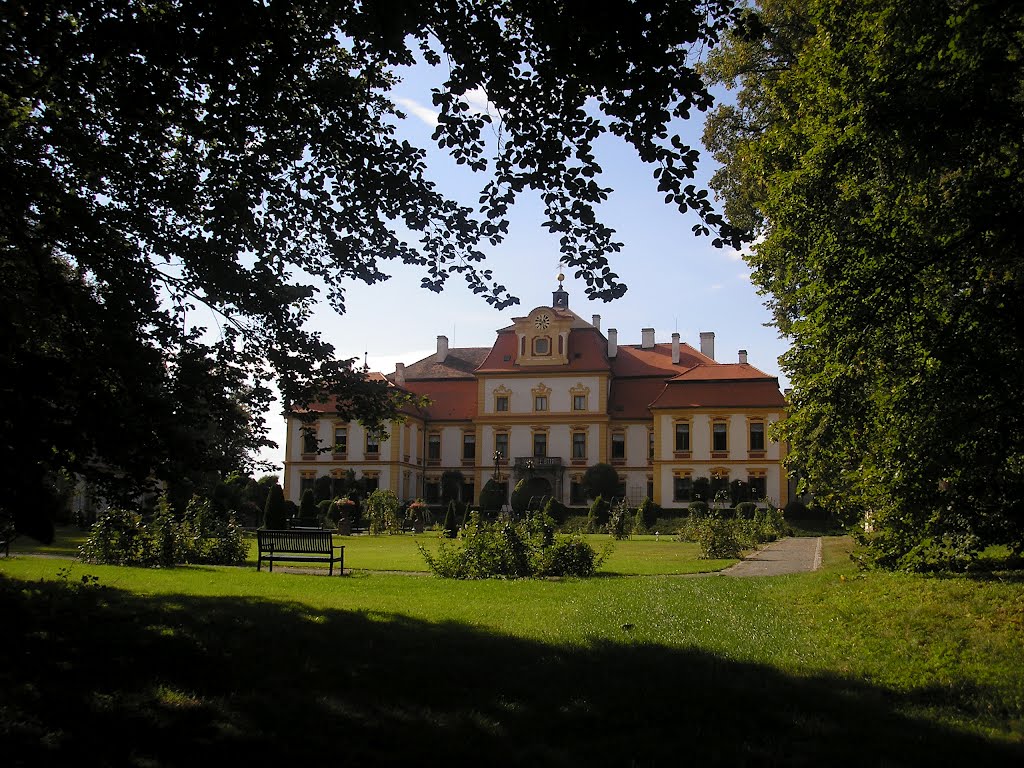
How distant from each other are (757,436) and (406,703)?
147ft

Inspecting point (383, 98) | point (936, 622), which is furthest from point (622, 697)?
point (383, 98)

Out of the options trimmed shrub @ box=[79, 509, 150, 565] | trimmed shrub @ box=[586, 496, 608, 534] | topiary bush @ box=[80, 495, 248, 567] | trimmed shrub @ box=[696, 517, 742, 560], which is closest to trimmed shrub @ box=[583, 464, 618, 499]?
trimmed shrub @ box=[586, 496, 608, 534]

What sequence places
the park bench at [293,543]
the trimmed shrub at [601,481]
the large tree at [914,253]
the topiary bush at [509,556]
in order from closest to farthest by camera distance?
the large tree at [914,253], the topiary bush at [509,556], the park bench at [293,543], the trimmed shrub at [601,481]

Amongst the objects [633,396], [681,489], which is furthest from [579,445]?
[681,489]

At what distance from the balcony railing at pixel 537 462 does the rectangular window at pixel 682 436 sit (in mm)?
7205

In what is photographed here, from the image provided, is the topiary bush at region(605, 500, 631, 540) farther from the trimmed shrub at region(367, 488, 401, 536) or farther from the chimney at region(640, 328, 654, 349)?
the chimney at region(640, 328, 654, 349)

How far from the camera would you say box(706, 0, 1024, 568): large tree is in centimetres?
698

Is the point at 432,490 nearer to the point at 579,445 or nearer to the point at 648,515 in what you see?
the point at 579,445

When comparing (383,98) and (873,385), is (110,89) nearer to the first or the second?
(383,98)

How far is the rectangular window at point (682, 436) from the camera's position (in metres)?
48.4

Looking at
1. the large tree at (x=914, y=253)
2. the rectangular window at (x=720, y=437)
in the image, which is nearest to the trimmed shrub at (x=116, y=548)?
the large tree at (x=914, y=253)

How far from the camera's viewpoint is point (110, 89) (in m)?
7.64

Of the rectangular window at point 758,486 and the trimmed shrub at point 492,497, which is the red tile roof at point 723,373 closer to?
the rectangular window at point 758,486

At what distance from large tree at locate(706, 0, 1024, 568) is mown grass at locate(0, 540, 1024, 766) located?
4.47ft
